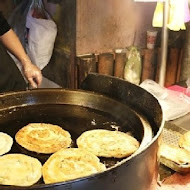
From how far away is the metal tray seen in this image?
184cm

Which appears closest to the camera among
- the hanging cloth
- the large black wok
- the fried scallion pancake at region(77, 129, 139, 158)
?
the fried scallion pancake at region(77, 129, 139, 158)

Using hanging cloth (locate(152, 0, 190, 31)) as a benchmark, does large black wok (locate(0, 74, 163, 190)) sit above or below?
below

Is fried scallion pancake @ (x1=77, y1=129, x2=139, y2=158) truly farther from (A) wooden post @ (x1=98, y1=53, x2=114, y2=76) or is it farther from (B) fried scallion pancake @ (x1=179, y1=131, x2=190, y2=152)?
(A) wooden post @ (x1=98, y1=53, x2=114, y2=76)

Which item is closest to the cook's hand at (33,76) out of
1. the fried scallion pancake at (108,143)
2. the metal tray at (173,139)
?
the fried scallion pancake at (108,143)

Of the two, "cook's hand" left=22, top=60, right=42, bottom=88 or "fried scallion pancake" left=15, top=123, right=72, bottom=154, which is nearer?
"fried scallion pancake" left=15, top=123, right=72, bottom=154

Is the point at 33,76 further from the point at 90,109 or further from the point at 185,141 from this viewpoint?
the point at 185,141

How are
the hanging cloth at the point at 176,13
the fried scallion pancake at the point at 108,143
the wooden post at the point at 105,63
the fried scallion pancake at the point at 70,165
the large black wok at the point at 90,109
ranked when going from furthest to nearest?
the wooden post at the point at 105,63
the hanging cloth at the point at 176,13
the large black wok at the point at 90,109
the fried scallion pancake at the point at 108,143
the fried scallion pancake at the point at 70,165

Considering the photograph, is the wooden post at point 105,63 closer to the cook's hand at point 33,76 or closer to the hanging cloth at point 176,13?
the hanging cloth at point 176,13

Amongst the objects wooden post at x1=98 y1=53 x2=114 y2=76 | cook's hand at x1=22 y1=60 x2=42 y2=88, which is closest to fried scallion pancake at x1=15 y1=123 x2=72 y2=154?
cook's hand at x1=22 y1=60 x2=42 y2=88

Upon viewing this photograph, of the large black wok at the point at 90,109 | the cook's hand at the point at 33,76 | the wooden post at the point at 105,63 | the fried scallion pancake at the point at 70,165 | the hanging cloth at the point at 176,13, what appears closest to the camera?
the fried scallion pancake at the point at 70,165

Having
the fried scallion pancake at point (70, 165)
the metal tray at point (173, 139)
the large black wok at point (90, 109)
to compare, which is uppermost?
the large black wok at point (90, 109)

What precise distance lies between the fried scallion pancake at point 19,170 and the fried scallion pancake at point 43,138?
12cm

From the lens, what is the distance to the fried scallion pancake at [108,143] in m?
1.79

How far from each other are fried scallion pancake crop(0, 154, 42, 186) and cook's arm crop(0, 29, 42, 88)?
93cm
